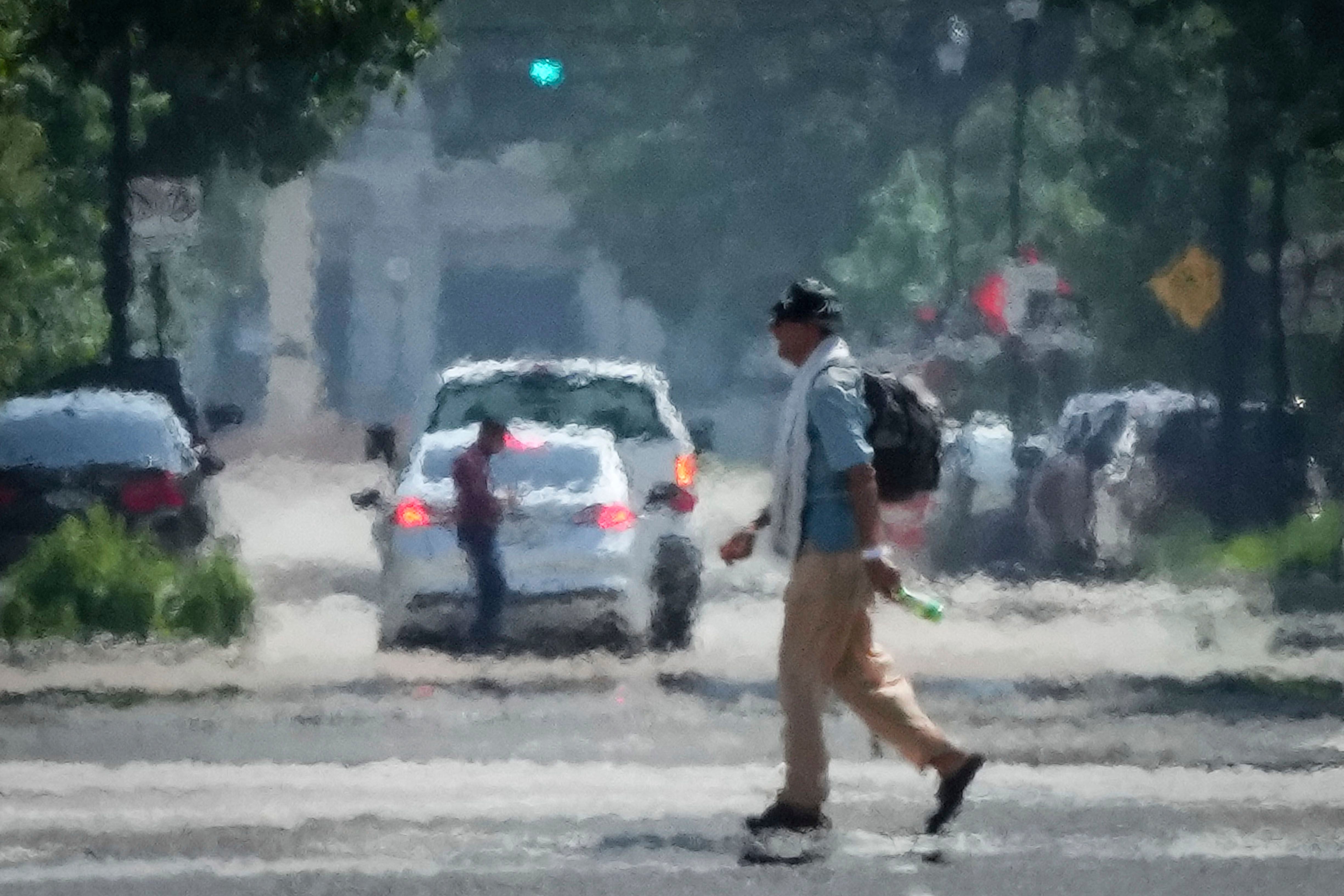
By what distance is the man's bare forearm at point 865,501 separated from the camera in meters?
9.87

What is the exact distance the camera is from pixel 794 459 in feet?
33.2

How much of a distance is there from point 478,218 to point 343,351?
4.02m

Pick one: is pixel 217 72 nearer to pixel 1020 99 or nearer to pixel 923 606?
pixel 923 606

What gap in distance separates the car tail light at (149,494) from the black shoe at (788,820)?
34.8ft

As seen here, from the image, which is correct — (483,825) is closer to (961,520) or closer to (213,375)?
(961,520)

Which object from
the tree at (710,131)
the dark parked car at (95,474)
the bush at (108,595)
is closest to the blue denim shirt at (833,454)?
the bush at (108,595)

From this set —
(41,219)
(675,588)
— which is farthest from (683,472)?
(41,219)

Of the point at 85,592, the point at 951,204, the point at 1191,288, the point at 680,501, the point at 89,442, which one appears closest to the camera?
the point at 680,501

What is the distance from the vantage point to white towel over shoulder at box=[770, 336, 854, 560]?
10.1 m

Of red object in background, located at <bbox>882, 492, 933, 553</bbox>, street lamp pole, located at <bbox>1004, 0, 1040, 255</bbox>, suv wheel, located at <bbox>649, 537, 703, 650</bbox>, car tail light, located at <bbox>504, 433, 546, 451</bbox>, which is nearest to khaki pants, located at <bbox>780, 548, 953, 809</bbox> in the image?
car tail light, located at <bbox>504, 433, 546, 451</bbox>

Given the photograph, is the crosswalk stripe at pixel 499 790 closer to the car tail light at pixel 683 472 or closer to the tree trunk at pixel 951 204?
the car tail light at pixel 683 472

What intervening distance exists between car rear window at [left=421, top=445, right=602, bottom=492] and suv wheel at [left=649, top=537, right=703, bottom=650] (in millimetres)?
698

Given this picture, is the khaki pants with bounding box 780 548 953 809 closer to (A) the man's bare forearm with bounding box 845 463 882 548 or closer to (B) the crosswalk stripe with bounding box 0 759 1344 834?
(A) the man's bare forearm with bounding box 845 463 882 548

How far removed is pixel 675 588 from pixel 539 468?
1.10 metres
